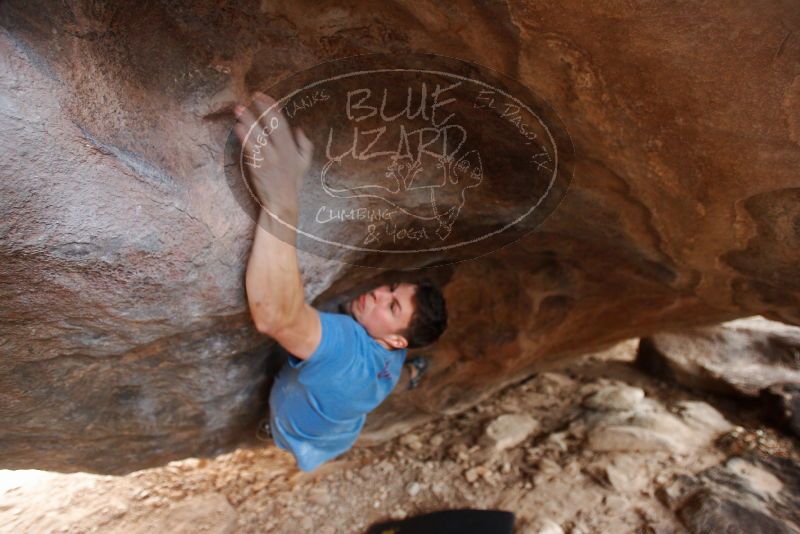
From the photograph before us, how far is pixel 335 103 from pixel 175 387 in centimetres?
69

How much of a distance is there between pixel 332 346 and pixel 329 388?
120mm

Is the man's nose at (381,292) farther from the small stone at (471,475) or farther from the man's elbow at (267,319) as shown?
the small stone at (471,475)

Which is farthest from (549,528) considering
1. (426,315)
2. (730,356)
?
(730,356)

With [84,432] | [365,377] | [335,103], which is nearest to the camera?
[335,103]

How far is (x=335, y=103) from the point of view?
1.08 metres

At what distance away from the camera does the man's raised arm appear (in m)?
1.00

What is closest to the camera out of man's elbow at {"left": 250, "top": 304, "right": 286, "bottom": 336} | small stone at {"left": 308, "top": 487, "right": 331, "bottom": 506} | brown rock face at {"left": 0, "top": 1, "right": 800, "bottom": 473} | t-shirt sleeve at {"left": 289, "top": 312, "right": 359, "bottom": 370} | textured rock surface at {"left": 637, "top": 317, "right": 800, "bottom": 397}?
brown rock face at {"left": 0, "top": 1, "right": 800, "bottom": 473}

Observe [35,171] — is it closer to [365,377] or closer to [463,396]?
[365,377]

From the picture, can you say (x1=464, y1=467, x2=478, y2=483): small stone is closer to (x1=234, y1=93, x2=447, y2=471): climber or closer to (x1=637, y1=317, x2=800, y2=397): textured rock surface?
(x1=234, y1=93, x2=447, y2=471): climber

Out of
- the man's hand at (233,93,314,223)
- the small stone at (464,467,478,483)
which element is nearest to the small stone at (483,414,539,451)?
the small stone at (464,467,478,483)

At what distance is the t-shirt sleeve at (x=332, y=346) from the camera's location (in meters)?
1.29

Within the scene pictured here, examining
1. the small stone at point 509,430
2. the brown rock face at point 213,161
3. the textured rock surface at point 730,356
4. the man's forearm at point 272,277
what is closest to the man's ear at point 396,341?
the brown rock face at point 213,161

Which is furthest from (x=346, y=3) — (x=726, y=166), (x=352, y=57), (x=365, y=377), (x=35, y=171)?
(x=365, y=377)

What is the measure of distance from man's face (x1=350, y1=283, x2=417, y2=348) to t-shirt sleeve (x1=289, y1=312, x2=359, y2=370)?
0.32 feet
